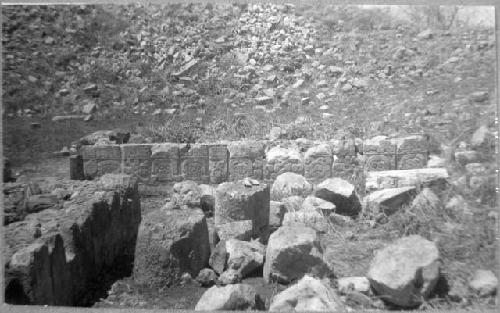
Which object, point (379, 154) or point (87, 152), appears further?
point (87, 152)

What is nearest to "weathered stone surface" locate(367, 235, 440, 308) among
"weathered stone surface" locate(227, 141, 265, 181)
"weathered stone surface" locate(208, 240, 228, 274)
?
"weathered stone surface" locate(208, 240, 228, 274)

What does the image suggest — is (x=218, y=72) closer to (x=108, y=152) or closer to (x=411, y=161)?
(x=108, y=152)

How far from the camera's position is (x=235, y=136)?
4582 millimetres

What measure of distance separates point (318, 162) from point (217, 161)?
3.01 feet

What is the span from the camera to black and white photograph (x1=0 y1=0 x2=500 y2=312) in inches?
163

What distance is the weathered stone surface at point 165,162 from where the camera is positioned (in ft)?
15.2

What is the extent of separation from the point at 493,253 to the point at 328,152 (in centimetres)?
159

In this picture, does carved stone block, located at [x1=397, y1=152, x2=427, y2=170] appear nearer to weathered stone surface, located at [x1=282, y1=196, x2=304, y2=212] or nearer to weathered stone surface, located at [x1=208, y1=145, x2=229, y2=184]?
weathered stone surface, located at [x1=282, y1=196, x2=304, y2=212]

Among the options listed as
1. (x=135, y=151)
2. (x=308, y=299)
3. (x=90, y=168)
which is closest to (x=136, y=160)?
(x=135, y=151)

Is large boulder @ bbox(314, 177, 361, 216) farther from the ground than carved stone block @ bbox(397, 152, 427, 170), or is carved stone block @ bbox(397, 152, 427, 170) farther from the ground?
carved stone block @ bbox(397, 152, 427, 170)

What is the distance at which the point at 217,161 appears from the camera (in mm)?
4617

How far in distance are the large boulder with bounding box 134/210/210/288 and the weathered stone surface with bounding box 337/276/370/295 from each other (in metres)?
1.18

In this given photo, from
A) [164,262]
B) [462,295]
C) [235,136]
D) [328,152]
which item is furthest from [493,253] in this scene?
[164,262]

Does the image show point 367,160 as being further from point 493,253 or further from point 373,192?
point 493,253
